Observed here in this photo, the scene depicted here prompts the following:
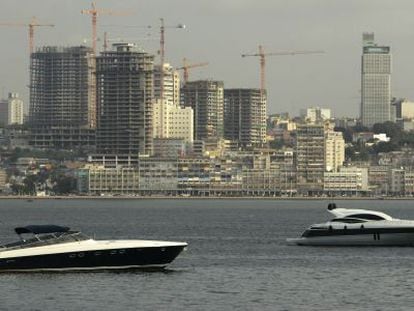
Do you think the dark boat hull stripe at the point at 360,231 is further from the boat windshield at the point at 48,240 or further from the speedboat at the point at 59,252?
the boat windshield at the point at 48,240

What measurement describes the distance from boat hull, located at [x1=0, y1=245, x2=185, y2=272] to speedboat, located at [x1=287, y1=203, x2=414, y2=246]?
62.8ft

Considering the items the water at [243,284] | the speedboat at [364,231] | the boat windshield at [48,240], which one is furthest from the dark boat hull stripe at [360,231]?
the boat windshield at [48,240]

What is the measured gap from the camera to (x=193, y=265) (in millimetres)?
72875

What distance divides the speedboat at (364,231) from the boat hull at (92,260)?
62.8 ft

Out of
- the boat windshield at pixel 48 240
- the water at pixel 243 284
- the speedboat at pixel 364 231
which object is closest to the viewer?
the water at pixel 243 284

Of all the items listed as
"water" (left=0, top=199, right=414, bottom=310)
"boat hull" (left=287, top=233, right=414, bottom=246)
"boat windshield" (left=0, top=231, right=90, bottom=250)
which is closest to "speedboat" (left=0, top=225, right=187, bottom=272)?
"boat windshield" (left=0, top=231, right=90, bottom=250)

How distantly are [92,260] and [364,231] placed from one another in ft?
72.0

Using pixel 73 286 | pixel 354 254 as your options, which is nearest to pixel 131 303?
pixel 73 286

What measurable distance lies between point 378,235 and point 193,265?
1397 cm

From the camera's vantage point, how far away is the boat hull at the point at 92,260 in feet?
213

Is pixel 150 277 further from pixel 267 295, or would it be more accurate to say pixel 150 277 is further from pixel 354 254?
pixel 354 254

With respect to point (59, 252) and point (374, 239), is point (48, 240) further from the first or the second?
point (374, 239)

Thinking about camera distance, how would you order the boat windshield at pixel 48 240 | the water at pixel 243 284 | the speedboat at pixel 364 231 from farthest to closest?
the speedboat at pixel 364 231, the boat windshield at pixel 48 240, the water at pixel 243 284

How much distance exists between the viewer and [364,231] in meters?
83.8
